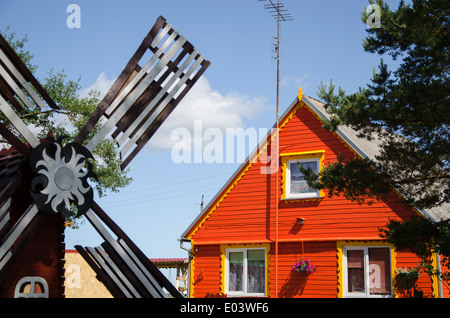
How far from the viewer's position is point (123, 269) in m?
9.48

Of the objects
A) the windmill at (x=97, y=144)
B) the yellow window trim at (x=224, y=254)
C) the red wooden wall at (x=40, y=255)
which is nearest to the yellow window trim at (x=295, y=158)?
the yellow window trim at (x=224, y=254)

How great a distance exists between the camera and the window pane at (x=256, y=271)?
1794 centimetres

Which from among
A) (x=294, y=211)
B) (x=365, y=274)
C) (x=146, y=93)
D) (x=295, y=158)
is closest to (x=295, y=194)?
(x=294, y=211)

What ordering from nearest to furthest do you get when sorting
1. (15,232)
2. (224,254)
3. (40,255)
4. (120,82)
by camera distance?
1. (15,232)
2. (40,255)
3. (120,82)
4. (224,254)

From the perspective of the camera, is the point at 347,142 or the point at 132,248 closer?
the point at 132,248

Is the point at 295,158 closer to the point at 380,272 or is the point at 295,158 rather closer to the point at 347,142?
the point at 347,142

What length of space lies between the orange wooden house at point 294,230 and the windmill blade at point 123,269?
836cm

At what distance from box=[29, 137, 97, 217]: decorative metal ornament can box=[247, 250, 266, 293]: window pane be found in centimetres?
1006

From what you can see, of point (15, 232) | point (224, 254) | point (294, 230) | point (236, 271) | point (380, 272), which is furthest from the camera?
point (224, 254)

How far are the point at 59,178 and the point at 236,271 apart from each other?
10769 mm
